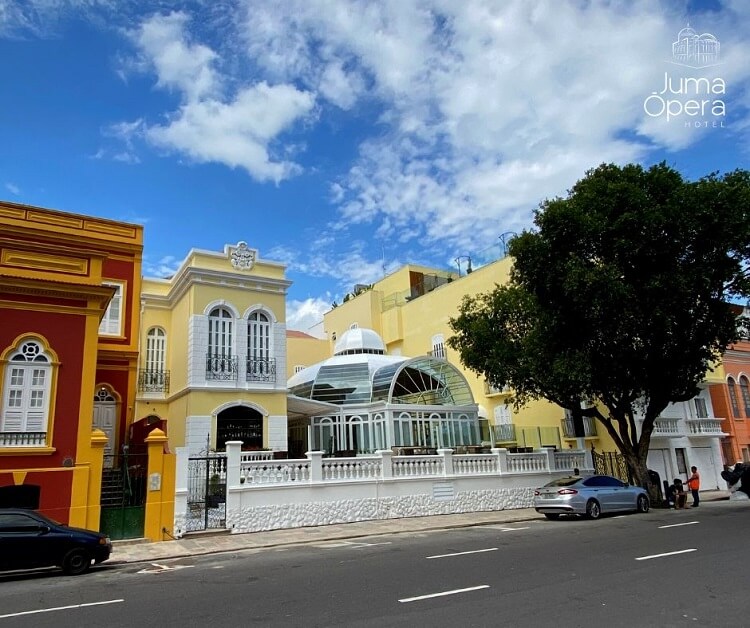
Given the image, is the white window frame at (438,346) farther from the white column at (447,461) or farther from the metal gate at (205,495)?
the metal gate at (205,495)

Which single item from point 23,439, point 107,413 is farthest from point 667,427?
point 23,439

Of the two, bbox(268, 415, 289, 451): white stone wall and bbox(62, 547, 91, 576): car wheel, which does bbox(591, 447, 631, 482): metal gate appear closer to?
bbox(268, 415, 289, 451): white stone wall

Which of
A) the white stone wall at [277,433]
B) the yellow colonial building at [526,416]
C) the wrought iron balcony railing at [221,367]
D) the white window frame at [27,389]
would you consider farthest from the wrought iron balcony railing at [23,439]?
the yellow colonial building at [526,416]

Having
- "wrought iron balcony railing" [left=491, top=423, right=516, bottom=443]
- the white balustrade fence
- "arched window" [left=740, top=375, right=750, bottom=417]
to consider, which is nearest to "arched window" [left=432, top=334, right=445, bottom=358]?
"wrought iron balcony railing" [left=491, top=423, right=516, bottom=443]

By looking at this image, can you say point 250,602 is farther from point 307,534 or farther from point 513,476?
point 513,476

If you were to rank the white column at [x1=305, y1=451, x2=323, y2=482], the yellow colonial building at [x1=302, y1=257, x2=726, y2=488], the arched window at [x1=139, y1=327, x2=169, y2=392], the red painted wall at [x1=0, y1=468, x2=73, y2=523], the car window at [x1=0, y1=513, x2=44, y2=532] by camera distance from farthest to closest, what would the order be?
the yellow colonial building at [x1=302, y1=257, x2=726, y2=488] < the arched window at [x1=139, y1=327, x2=169, y2=392] < the white column at [x1=305, y1=451, x2=323, y2=482] < the red painted wall at [x1=0, y1=468, x2=73, y2=523] < the car window at [x1=0, y1=513, x2=44, y2=532]

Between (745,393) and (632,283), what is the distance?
18888mm

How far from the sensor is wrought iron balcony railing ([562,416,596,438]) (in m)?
26.3

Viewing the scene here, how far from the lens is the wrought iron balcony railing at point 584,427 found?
26325 mm

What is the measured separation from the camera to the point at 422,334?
35.8 metres

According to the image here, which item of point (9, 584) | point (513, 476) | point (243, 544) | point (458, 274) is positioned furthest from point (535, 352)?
point (458, 274)

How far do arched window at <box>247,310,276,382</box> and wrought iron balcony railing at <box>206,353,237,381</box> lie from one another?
61 cm

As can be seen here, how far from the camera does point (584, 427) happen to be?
26391 mm

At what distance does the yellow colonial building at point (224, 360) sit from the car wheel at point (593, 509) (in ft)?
35.1
